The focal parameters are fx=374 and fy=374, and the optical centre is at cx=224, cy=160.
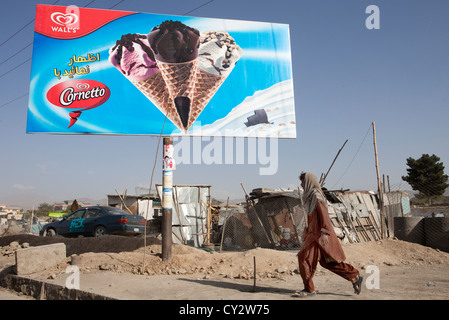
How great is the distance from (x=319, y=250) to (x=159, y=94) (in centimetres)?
557

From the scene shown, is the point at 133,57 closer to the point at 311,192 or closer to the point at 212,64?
the point at 212,64

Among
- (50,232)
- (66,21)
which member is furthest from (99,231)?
(66,21)

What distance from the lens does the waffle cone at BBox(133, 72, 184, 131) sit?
8.75m

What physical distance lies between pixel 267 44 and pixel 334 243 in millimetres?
6696

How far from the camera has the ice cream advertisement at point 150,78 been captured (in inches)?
342

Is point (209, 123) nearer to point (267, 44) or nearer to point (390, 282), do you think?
point (267, 44)

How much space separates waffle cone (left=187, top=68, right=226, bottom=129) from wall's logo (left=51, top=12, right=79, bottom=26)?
326cm

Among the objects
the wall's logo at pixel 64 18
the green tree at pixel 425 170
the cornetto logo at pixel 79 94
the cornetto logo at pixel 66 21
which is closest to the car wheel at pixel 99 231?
the cornetto logo at pixel 79 94

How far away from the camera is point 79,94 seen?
28.8 feet

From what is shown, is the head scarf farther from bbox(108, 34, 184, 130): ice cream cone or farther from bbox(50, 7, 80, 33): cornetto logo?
bbox(50, 7, 80, 33): cornetto logo

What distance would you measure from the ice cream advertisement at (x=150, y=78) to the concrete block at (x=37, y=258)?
2614mm
